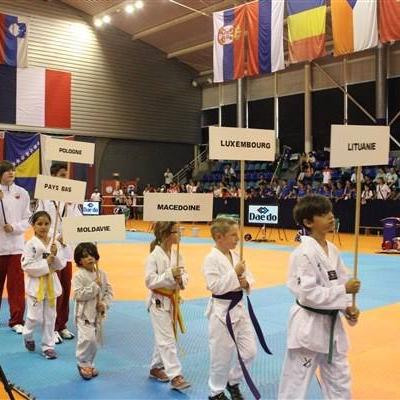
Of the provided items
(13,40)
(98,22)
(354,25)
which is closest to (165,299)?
(354,25)

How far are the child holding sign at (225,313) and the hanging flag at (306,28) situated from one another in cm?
1293

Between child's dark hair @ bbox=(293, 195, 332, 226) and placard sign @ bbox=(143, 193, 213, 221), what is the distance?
0.99 m

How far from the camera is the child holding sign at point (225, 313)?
3574mm

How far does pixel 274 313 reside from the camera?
6.46m

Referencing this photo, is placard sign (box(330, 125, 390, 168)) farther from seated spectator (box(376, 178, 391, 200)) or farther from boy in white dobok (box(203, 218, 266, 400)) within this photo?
seated spectator (box(376, 178, 391, 200))

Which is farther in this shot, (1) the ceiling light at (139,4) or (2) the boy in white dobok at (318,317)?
(1) the ceiling light at (139,4)

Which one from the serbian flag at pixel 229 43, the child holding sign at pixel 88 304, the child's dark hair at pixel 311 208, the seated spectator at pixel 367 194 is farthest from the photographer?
the seated spectator at pixel 367 194

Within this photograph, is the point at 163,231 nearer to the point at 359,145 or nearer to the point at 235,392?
the point at 235,392

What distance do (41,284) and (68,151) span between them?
4.22 ft

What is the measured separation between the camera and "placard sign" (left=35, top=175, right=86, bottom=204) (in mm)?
4777

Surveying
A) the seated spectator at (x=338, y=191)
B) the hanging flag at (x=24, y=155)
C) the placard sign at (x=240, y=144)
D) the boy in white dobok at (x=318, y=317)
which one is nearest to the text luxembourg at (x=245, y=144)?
the placard sign at (x=240, y=144)

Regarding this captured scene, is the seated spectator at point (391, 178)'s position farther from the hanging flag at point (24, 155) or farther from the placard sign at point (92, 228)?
the placard sign at point (92, 228)

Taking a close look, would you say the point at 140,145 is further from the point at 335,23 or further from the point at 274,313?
the point at 274,313

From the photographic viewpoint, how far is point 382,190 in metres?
17.2
